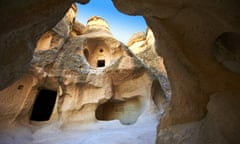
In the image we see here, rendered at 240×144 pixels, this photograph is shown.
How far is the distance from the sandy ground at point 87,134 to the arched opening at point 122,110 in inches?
65.6

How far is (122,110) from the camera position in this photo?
9305mm

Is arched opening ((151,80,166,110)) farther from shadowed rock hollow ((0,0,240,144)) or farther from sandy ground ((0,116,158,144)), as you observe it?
shadowed rock hollow ((0,0,240,144))

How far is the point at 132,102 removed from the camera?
29.7 feet

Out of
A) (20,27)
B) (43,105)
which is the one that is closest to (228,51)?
(20,27)

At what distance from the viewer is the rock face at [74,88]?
7027mm

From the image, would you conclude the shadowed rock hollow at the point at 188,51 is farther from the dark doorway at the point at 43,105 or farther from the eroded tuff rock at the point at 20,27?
the dark doorway at the point at 43,105

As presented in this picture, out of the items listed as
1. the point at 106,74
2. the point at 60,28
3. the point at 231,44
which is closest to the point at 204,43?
the point at 231,44

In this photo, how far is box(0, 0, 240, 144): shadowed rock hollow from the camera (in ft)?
6.35

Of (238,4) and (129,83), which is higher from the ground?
(238,4)

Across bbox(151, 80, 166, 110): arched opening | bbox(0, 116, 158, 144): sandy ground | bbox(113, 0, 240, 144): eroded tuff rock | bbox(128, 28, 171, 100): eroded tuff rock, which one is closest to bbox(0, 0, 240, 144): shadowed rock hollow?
bbox(113, 0, 240, 144): eroded tuff rock

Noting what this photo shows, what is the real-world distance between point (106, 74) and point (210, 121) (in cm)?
605

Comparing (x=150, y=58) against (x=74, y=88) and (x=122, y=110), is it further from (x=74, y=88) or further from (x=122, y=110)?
(x=74, y=88)

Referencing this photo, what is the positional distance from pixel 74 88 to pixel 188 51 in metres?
6.35

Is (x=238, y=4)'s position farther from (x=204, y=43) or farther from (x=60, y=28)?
(x=60, y=28)
